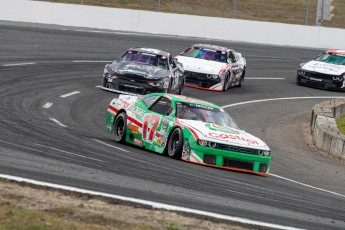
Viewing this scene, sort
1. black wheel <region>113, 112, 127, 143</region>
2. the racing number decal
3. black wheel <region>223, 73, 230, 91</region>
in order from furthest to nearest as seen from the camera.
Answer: black wheel <region>223, 73, 230, 91</region> → black wheel <region>113, 112, 127, 143</region> → the racing number decal

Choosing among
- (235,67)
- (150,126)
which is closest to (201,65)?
(235,67)

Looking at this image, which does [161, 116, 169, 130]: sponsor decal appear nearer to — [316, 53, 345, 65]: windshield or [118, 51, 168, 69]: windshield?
[118, 51, 168, 69]: windshield

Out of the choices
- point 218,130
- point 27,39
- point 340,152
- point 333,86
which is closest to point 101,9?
point 27,39

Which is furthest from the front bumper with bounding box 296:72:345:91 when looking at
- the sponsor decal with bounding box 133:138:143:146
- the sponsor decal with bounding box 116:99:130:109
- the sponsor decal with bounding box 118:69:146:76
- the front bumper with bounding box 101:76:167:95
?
the sponsor decal with bounding box 133:138:143:146

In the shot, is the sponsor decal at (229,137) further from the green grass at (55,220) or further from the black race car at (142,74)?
the black race car at (142,74)

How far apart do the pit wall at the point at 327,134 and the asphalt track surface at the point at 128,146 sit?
27cm

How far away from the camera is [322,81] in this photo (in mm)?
34281

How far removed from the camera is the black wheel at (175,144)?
15617mm

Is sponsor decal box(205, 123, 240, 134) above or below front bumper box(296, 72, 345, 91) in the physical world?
above

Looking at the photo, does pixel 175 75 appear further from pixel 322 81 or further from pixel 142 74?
pixel 322 81

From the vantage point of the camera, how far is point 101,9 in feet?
145

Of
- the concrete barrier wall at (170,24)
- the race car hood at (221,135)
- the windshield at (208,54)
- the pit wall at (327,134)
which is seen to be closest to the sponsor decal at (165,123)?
the race car hood at (221,135)

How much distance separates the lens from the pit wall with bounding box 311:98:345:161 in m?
20.0

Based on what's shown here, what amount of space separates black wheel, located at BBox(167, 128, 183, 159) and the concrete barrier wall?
27.7m
